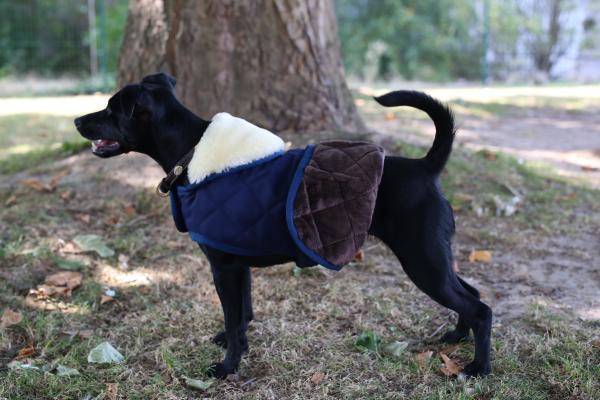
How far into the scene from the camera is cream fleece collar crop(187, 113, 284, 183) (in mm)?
2947

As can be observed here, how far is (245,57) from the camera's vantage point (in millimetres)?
5457

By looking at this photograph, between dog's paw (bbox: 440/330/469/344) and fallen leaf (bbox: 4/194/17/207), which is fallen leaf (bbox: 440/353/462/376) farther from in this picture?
fallen leaf (bbox: 4/194/17/207)

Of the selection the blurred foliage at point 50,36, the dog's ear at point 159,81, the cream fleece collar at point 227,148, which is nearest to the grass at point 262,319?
the cream fleece collar at point 227,148

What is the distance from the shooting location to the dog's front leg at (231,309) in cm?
307

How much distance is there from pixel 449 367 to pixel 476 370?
0.13 meters

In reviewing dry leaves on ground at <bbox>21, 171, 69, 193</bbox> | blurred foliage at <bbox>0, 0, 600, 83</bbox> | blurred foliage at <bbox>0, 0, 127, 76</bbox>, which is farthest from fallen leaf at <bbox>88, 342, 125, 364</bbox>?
blurred foliage at <bbox>0, 0, 600, 83</bbox>

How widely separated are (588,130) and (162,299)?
23.7ft

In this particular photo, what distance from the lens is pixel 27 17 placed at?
16109mm

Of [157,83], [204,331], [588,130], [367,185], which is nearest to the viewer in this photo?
[367,185]

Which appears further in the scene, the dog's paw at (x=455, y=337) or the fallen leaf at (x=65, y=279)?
the fallen leaf at (x=65, y=279)

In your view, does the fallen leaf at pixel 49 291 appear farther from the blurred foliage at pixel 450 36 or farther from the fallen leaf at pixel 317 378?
the blurred foliage at pixel 450 36

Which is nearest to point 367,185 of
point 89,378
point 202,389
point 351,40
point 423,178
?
point 423,178

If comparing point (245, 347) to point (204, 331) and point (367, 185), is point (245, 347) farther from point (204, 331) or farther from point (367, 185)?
point (367, 185)

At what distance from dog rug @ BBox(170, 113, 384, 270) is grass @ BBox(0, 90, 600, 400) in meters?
0.65
